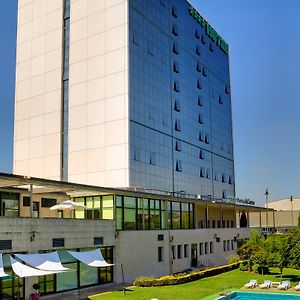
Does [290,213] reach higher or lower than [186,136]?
lower

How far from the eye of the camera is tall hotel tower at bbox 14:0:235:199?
55.9 meters

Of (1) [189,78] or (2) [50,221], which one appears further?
(1) [189,78]

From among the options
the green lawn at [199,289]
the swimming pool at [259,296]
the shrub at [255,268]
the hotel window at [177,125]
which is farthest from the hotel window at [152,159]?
the swimming pool at [259,296]

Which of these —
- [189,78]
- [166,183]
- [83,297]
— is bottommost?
[83,297]

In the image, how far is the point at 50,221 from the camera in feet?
103

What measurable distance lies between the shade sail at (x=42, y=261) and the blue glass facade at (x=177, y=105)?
25328mm

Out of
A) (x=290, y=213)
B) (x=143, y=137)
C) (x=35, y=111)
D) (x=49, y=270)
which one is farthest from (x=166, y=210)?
(x=290, y=213)

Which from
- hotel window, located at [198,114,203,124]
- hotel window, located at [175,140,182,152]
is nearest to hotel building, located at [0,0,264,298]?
hotel window, located at [175,140,182,152]

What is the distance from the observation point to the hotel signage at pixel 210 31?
75.2 m

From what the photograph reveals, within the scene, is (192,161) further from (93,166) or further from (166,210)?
(166,210)

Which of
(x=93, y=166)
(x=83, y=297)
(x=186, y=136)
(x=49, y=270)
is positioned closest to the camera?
(x=49, y=270)

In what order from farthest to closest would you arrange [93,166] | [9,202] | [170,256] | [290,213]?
[290,213] < [93,166] < [170,256] < [9,202]

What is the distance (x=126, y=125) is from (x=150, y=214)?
13.7 m

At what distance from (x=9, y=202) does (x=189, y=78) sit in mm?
41556
